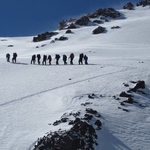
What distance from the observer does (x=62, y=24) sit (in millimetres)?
98562

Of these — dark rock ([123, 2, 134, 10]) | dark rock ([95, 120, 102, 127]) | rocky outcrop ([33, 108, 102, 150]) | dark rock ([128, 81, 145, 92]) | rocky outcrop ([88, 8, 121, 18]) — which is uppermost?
dark rock ([123, 2, 134, 10])

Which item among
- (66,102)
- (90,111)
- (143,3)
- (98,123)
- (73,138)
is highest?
(143,3)

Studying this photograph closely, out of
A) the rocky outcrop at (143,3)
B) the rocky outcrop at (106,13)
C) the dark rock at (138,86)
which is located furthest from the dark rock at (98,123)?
the rocky outcrop at (143,3)

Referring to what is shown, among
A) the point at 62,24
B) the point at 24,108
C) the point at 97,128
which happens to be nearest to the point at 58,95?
the point at 24,108

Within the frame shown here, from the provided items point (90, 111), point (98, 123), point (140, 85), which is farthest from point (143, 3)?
point (98, 123)

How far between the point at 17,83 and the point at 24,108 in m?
7.06

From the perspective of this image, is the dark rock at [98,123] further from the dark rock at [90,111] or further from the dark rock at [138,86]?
the dark rock at [138,86]

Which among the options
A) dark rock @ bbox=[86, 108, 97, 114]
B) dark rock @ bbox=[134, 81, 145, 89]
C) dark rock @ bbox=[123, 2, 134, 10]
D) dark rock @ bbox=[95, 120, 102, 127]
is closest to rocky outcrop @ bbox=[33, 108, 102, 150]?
dark rock @ bbox=[95, 120, 102, 127]

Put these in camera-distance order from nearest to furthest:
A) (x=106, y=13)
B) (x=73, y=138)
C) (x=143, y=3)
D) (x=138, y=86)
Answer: (x=73, y=138) < (x=138, y=86) < (x=106, y=13) < (x=143, y=3)

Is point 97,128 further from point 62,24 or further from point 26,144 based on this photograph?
point 62,24

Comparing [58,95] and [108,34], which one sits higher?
[108,34]

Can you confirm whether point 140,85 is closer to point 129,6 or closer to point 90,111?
point 90,111

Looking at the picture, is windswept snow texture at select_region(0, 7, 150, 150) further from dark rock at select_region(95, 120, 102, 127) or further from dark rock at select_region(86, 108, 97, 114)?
dark rock at select_region(86, 108, 97, 114)

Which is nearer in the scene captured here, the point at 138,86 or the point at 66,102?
the point at 66,102
